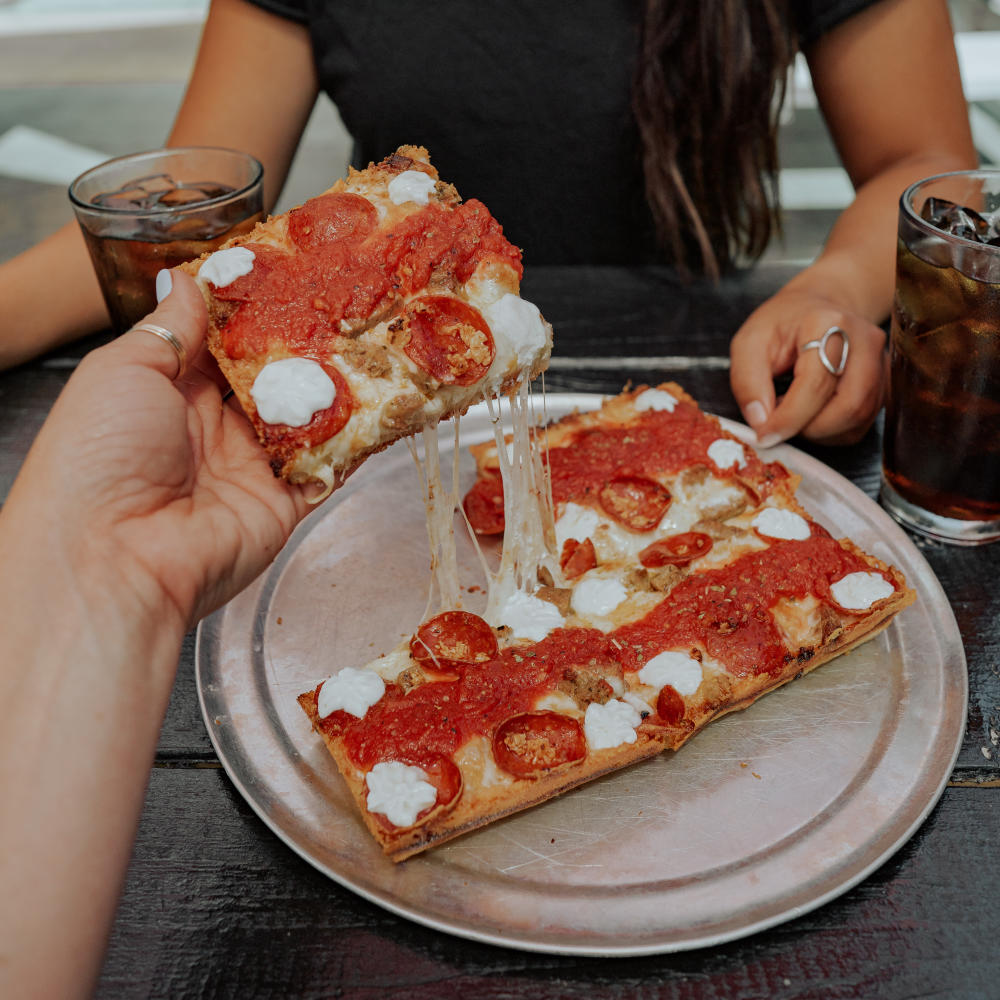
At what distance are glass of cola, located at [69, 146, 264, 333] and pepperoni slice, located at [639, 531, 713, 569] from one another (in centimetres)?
93

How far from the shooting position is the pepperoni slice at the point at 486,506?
1626 mm

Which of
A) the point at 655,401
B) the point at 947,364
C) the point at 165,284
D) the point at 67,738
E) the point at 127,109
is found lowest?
the point at 127,109

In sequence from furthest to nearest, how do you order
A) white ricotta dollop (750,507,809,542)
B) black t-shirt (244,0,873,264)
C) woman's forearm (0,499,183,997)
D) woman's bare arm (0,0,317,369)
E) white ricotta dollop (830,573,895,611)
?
black t-shirt (244,0,873,264), woman's bare arm (0,0,317,369), white ricotta dollop (750,507,809,542), white ricotta dollop (830,573,895,611), woman's forearm (0,499,183,997)

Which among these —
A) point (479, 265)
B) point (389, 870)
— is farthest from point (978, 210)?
point (389, 870)

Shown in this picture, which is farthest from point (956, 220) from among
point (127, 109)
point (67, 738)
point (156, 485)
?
point (127, 109)

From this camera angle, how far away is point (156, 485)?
1.12m

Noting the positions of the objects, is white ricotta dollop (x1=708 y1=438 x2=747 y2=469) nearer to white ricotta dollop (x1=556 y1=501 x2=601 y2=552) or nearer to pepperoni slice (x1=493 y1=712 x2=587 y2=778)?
white ricotta dollop (x1=556 y1=501 x2=601 y2=552)

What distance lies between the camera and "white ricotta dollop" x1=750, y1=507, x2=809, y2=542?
58.2 inches

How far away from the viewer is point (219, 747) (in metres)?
1.24

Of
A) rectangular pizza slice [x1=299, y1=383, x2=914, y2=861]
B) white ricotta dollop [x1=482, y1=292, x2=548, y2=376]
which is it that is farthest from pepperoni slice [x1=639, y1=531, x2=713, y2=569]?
white ricotta dollop [x1=482, y1=292, x2=548, y2=376]

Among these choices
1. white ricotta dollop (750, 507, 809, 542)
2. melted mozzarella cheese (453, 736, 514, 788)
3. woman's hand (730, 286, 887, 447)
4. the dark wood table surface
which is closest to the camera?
the dark wood table surface

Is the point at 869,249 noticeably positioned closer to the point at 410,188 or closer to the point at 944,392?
the point at 944,392

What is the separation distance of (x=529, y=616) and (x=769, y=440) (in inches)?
26.7

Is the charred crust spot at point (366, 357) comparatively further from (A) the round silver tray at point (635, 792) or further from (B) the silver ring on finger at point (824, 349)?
(B) the silver ring on finger at point (824, 349)
